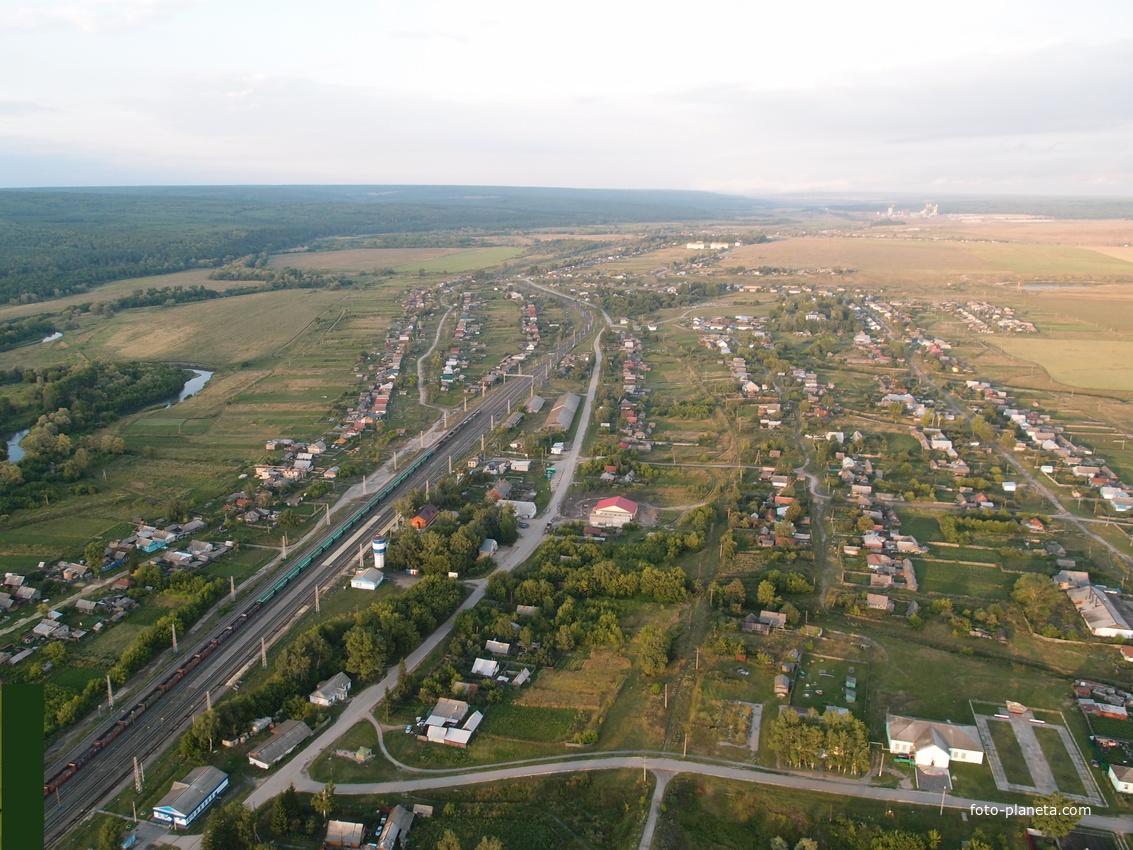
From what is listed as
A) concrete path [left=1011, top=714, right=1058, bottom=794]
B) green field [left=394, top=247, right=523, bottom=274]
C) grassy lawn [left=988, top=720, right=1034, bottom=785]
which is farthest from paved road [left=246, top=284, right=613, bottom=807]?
green field [left=394, top=247, right=523, bottom=274]

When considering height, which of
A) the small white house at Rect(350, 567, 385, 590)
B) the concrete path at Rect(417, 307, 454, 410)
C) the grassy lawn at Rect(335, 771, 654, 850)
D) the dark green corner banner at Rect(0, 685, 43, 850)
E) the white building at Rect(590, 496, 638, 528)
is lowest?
the grassy lawn at Rect(335, 771, 654, 850)

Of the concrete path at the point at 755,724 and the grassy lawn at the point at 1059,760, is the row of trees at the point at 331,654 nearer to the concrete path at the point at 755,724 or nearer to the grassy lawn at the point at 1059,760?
the concrete path at the point at 755,724

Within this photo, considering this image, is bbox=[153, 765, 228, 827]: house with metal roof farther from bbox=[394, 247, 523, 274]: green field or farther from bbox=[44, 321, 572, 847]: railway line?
bbox=[394, 247, 523, 274]: green field

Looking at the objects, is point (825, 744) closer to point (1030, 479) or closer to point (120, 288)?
point (1030, 479)

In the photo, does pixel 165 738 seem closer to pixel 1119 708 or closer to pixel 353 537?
pixel 353 537

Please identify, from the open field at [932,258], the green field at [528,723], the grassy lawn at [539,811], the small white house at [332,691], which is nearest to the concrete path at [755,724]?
the grassy lawn at [539,811]
